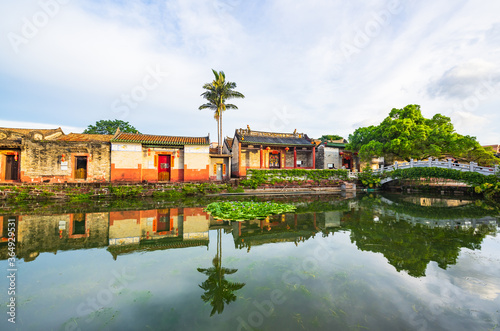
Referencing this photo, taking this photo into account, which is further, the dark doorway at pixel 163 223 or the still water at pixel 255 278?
the dark doorway at pixel 163 223

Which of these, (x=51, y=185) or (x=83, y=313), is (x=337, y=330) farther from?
(x=51, y=185)

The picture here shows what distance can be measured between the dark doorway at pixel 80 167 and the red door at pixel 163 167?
5.48 m

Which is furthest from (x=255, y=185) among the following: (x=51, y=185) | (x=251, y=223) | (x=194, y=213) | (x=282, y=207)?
(x=51, y=185)

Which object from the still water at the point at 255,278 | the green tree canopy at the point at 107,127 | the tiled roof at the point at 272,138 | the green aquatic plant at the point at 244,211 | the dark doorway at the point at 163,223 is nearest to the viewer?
the still water at the point at 255,278

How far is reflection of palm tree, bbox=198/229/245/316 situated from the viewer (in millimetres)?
3094

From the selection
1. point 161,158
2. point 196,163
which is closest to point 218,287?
point 196,163

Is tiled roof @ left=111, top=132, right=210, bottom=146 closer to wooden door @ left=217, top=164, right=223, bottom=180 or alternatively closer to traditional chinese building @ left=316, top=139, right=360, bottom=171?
wooden door @ left=217, top=164, right=223, bottom=180

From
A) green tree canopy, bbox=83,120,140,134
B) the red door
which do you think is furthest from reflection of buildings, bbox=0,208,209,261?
green tree canopy, bbox=83,120,140,134

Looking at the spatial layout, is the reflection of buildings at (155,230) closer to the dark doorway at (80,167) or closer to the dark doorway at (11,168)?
the dark doorway at (80,167)

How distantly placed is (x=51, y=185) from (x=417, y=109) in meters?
32.3

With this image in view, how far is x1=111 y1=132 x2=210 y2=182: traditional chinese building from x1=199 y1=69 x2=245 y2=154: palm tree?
377cm

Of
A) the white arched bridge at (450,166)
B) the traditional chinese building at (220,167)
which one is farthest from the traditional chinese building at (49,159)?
the white arched bridge at (450,166)

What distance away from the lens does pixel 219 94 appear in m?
22.4

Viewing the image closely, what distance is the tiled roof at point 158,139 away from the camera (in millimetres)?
17317
